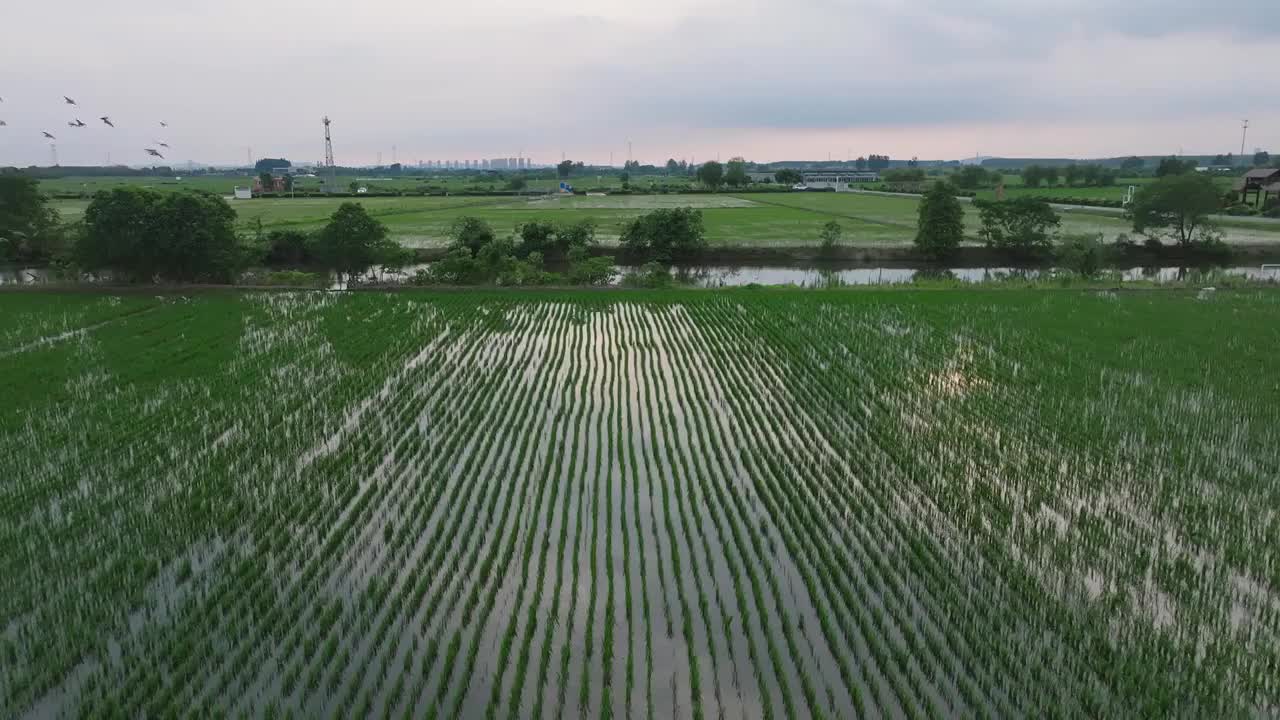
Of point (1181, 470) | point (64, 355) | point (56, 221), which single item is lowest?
point (1181, 470)

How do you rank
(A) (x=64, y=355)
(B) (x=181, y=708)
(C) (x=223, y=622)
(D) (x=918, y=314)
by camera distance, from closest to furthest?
1. (B) (x=181, y=708)
2. (C) (x=223, y=622)
3. (A) (x=64, y=355)
4. (D) (x=918, y=314)

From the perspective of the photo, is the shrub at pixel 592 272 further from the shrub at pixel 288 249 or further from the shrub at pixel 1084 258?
the shrub at pixel 1084 258

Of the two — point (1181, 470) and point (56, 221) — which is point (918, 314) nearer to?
point (1181, 470)

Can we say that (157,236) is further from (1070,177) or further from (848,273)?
(1070,177)

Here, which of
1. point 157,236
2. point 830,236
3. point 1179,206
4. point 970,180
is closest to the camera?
point 157,236

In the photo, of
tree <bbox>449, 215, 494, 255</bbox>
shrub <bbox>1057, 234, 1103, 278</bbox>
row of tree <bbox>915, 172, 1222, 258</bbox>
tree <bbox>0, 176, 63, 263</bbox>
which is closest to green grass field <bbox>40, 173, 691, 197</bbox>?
tree <bbox>0, 176, 63, 263</bbox>

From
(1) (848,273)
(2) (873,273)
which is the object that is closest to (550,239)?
(1) (848,273)

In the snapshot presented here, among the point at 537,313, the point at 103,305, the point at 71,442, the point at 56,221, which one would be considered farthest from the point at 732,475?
the point at 56,221
